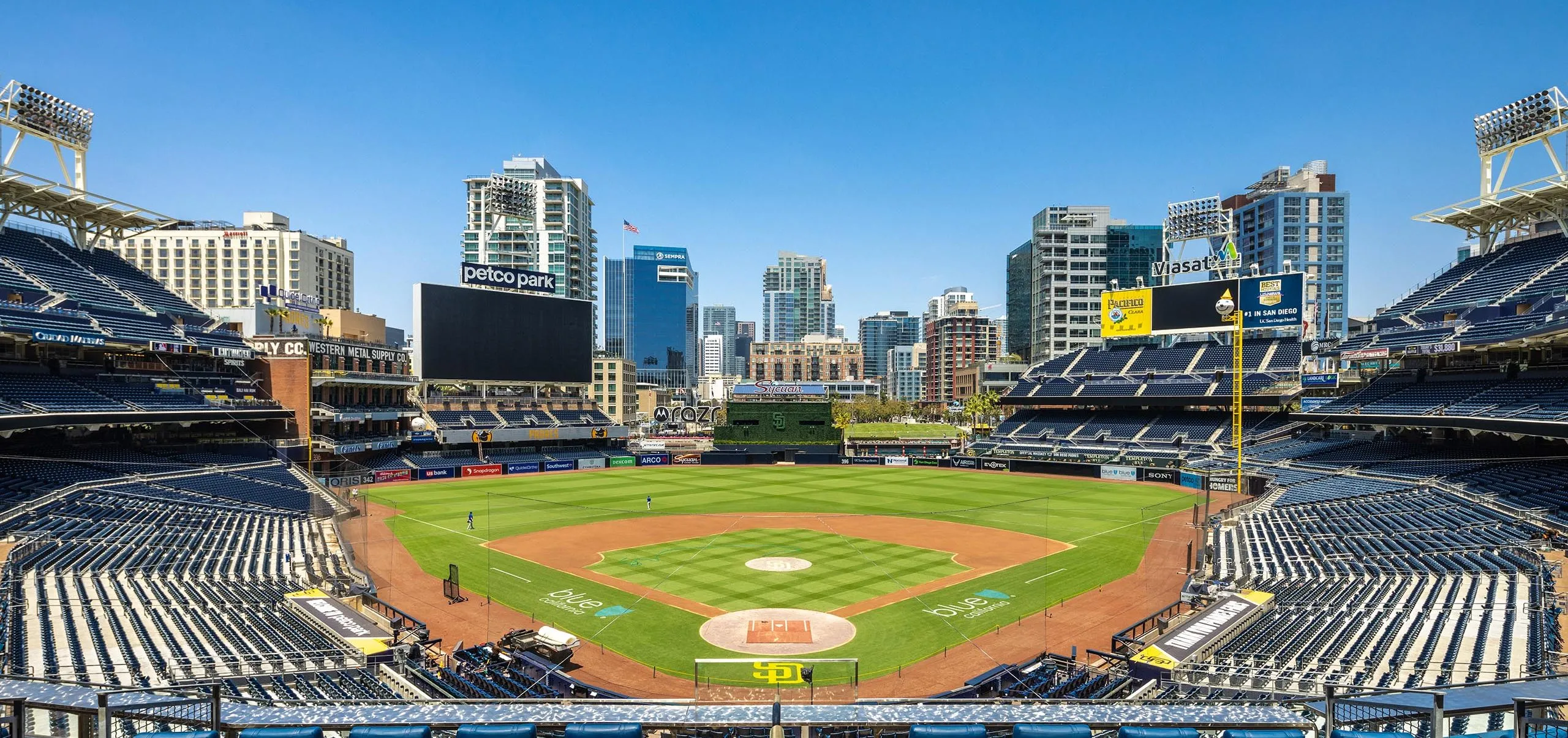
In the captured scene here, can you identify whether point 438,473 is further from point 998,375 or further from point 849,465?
point 998,375

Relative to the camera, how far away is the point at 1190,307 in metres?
78.2

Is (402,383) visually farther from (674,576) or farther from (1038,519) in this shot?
(1038,519)

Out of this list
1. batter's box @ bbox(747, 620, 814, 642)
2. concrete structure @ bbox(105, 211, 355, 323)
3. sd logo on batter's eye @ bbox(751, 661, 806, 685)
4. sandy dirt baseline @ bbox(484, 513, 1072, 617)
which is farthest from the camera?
concrete structure @ bbox(105, 211, 355, 323)

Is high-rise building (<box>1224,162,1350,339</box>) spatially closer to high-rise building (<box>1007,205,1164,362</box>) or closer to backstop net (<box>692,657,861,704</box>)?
high-rise building (<box>1007,205,1164,362</box>)

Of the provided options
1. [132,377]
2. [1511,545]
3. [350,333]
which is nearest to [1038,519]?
[1511,545]

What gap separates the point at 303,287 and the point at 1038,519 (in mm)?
131430

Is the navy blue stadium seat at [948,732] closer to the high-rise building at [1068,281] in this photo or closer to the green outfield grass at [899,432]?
the green outfield grass at [899,432]

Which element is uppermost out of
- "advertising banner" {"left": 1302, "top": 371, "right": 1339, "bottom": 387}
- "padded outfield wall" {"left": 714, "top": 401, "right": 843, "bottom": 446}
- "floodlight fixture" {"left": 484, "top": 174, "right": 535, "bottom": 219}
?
"floodlight fixture" {"left": 484, "top": 174, "right": 535, "bottom": 219}

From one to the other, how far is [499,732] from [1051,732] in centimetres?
563

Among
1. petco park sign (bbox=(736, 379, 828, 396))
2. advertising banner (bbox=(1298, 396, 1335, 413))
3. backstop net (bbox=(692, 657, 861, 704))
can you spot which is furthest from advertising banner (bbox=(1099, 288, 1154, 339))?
backstop net (bbox=(692, 657, 861, 704))

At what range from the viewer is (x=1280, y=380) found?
71.4 metres

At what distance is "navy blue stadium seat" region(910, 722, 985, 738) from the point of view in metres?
7.62

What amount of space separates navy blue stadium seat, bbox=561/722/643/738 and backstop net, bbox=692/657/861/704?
111 centimetres

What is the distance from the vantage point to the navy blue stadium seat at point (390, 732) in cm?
750
